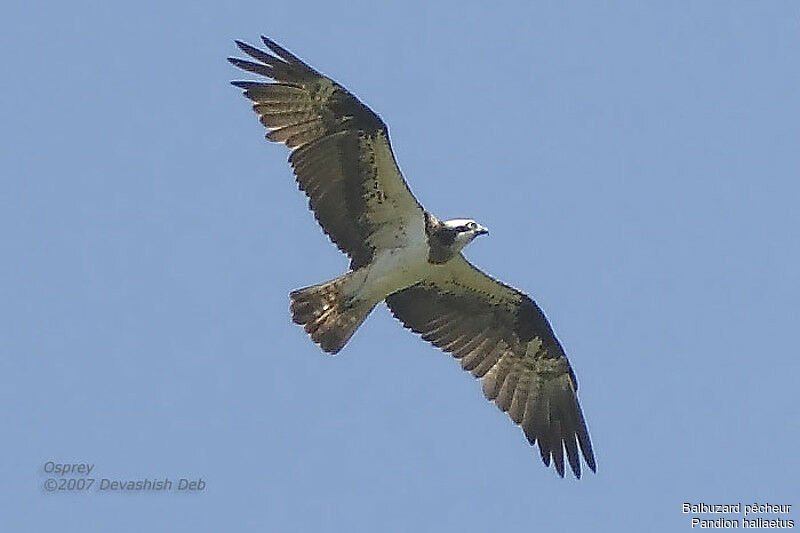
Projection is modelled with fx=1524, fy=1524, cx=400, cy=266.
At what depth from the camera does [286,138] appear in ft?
45.8

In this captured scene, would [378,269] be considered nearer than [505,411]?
Yes

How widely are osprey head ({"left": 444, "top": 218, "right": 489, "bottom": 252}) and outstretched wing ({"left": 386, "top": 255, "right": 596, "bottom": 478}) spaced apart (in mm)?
1068

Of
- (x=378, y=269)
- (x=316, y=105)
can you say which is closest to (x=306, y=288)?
(x=378, y=269)

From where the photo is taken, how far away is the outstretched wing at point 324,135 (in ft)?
45.4

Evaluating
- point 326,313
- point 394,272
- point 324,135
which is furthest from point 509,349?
point 324,135

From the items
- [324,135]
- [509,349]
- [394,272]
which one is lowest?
[509,349]

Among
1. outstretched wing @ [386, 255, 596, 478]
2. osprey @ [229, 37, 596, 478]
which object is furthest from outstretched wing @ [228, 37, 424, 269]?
outstretched wing @ [386, 255, 596, 478]

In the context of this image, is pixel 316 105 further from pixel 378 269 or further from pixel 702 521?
pixel 702 521

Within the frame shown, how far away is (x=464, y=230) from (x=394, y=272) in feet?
2.70

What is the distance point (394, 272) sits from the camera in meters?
14.5

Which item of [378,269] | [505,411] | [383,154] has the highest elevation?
[383,154]

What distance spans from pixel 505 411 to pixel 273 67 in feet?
13.9

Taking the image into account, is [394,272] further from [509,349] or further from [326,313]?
[509,349]

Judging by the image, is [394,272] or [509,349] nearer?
[394,272]
